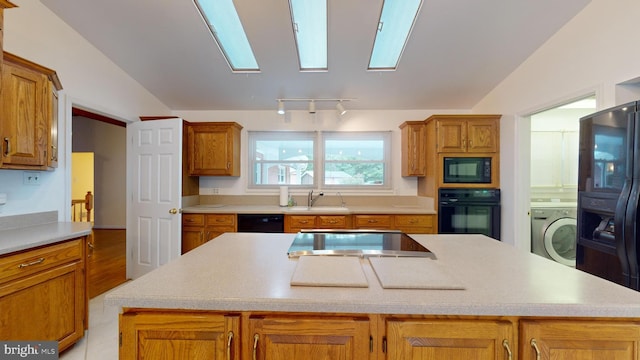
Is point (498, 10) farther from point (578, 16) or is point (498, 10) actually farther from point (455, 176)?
point (455, 176)

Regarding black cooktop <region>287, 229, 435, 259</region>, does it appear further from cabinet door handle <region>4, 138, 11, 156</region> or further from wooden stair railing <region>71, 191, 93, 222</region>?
wooden stair railing <region>71, 191, 93, 222</region>

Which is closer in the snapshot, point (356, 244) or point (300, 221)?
point (356, 244)

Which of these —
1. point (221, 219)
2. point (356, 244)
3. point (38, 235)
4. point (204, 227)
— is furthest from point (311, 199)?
point (38, 235)

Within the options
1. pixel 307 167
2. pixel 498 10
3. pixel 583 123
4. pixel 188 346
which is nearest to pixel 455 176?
pixel 583 123

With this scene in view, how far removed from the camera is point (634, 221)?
1503 millimetres

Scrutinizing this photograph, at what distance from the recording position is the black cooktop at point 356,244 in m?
1.31

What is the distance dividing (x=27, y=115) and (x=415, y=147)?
3.90 meters

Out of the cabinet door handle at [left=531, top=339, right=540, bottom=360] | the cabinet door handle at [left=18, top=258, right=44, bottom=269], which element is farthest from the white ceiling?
the cabinet door handle at [left=531, top=339, right=540, bottom=360]

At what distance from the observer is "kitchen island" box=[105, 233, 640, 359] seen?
0.84m

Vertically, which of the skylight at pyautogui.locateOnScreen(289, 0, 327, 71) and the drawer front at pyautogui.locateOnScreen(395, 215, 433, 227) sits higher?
the skylight at pyautogui.locateOnScreen(289, 0, 327, 71)

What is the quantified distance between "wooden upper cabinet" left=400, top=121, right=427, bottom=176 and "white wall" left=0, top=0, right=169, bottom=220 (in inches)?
144

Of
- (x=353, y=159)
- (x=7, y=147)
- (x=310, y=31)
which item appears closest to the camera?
(x=7, y=147)

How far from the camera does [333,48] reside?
9.25 ft

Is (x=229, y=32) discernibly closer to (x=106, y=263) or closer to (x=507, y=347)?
(x=507, y=347)
